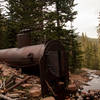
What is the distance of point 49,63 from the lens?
397 inches

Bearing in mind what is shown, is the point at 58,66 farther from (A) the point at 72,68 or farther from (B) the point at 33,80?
(A) the point at 72,68

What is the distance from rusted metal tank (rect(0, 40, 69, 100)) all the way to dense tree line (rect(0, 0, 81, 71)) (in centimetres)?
830

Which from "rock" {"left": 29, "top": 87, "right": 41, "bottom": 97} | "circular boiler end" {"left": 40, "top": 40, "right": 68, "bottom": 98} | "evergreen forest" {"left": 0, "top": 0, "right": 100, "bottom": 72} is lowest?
"rock" {"left": 29, "top": 87, "right": 41, "bottom": 97}

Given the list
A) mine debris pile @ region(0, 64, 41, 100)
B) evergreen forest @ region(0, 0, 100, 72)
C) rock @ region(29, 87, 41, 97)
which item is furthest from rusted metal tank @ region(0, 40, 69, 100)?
evergreen forest @ region(0, 0, 100, 72)

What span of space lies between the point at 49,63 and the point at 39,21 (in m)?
11.8

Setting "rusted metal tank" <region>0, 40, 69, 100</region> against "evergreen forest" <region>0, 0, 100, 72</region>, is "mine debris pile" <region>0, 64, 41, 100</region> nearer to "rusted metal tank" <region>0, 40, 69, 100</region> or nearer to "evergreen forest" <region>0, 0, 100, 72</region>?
"rusted metal tank" <region>0, 40, 69, 100</region>

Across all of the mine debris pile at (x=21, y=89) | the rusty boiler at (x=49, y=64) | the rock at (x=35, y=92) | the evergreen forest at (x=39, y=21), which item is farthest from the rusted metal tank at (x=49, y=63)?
the evergreen forest at (x=39, y=21)

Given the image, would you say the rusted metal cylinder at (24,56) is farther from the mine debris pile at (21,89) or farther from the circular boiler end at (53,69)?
the mine debris pile at (21,89)

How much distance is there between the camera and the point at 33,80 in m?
10.9

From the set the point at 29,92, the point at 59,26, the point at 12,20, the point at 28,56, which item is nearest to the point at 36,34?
the point at 59,26

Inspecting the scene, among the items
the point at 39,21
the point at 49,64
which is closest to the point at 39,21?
the point at 39,21

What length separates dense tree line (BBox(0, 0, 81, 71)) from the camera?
19906mm

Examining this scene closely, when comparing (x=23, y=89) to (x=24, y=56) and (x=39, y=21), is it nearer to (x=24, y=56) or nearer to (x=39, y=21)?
(x=24, y=56)

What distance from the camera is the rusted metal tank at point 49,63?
375 inches
